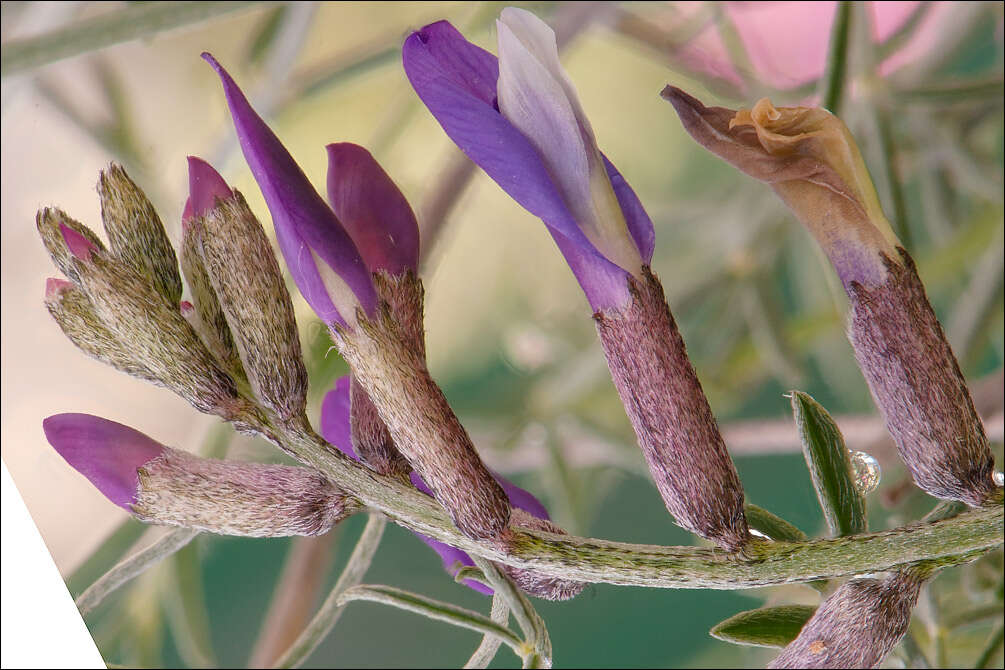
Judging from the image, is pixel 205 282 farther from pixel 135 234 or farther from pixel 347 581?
pixel 347 581

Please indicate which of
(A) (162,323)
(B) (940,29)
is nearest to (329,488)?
(A) (162,323)

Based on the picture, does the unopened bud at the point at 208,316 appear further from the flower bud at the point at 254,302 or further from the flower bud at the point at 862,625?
the flower bud at the point at 862,625

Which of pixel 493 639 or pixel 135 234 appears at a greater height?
pixel 135 234

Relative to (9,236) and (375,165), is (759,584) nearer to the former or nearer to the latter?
(375,165)

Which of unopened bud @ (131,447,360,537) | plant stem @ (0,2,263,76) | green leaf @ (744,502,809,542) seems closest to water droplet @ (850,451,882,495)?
green leaf @ (744,502,809,542)

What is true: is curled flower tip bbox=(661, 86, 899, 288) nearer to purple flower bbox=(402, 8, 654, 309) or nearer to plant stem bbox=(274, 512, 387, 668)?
purple flower bbox=(402, 8, 654, 309)

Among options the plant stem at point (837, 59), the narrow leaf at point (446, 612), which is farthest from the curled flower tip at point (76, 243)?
the plant stem at point (837, 59)

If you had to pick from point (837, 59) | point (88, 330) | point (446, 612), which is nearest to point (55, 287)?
point (88, 330)
